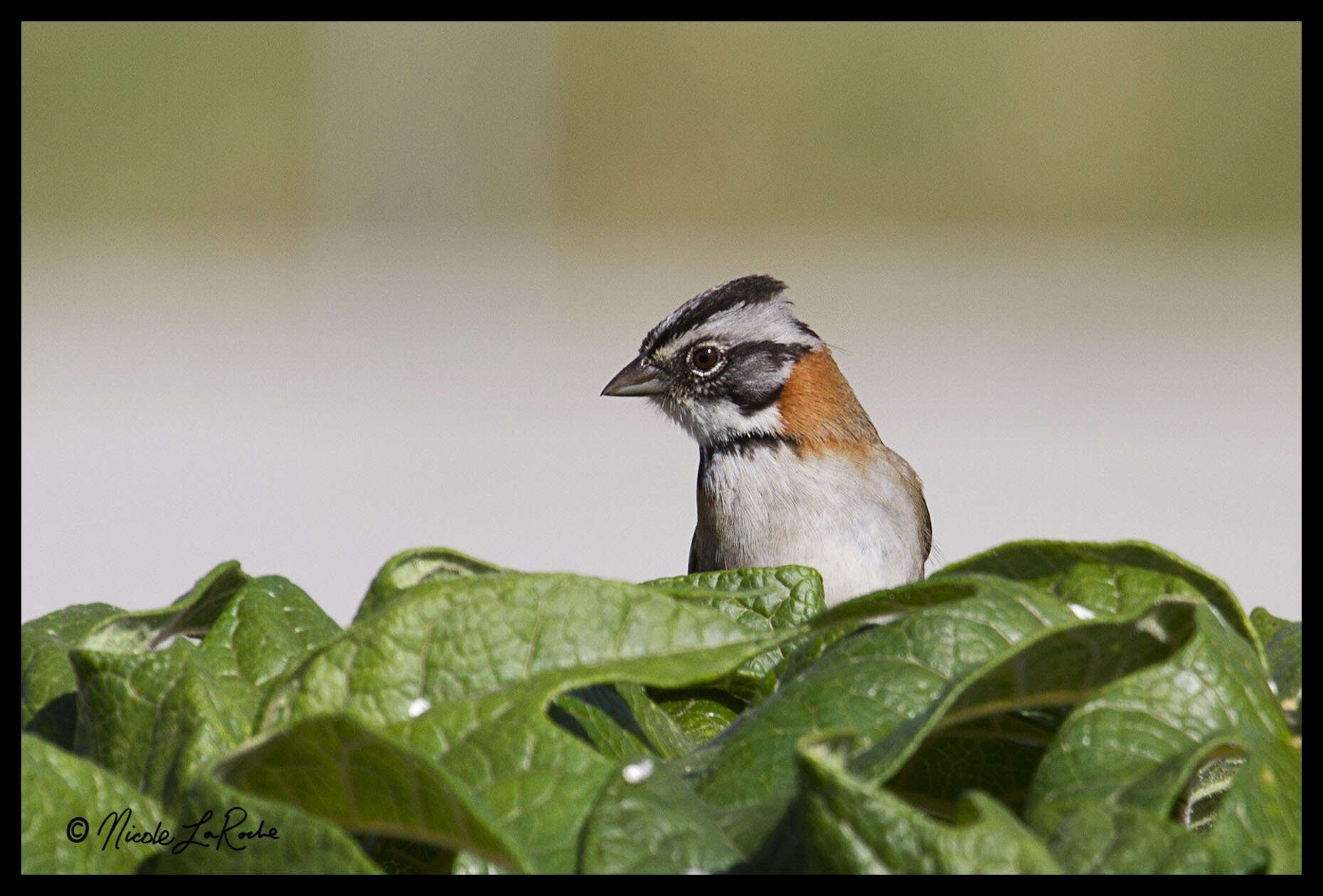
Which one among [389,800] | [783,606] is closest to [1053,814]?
[389,800]

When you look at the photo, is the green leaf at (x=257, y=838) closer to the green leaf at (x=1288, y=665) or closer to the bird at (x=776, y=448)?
the green leaf at (x=1288, y=665)

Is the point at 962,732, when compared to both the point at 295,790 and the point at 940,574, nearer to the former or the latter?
the point at 940,574

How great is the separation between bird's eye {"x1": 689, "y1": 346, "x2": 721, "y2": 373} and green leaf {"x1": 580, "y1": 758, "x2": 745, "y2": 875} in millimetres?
4069

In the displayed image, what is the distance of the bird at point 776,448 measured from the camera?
14.8 ft

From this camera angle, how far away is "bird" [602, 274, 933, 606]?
4523 millimetres

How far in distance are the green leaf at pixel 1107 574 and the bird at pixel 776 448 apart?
284 cm

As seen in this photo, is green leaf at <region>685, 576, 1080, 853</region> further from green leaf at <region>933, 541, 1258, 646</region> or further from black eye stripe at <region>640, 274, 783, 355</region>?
black eye stripe at <region>640, 274, 783, 355</region>

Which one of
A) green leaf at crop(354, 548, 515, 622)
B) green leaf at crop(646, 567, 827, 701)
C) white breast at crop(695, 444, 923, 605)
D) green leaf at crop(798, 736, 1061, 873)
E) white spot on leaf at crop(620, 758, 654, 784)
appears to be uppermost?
green leaf at crop(354, 548, 515, 622)

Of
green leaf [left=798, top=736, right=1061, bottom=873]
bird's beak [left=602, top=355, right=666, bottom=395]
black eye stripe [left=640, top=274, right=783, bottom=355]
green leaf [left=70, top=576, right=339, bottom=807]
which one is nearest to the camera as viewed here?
green leaf [left=798, top=736, right=1061, bottom=873]

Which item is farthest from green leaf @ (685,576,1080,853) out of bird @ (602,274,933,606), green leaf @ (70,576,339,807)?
bird @ (602,274,933,606)

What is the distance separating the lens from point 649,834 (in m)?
1.00

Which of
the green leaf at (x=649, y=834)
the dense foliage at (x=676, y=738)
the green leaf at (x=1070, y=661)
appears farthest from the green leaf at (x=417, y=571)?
the green leaf at (x=1070, y=661)

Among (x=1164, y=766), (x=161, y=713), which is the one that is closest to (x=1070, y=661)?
(x=1164, y=766)
